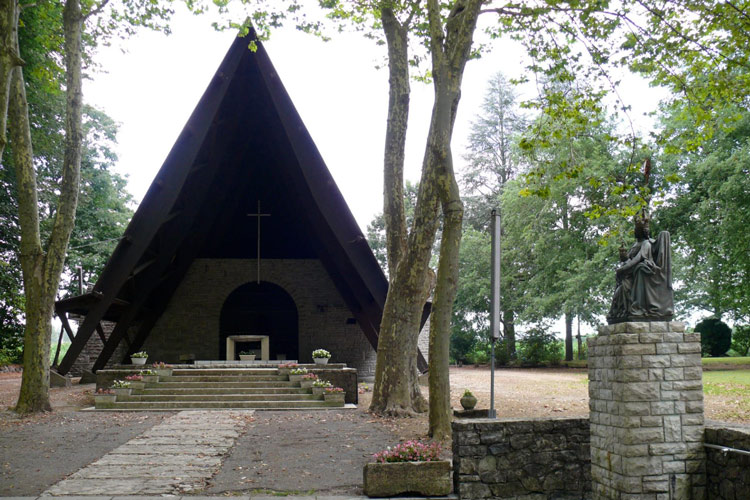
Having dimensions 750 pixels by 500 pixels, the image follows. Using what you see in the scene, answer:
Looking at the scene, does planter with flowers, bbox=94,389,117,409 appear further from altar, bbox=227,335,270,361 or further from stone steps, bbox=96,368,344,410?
altar, bbox=227,335,270,361

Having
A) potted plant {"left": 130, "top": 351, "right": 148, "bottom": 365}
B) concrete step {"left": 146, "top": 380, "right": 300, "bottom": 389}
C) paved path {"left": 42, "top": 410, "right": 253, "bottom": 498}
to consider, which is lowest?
paved path {"left": 42, "top": 410, "right": 253, "bottom": 498}

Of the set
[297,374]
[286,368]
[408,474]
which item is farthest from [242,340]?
[408,474]

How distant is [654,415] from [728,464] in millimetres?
664

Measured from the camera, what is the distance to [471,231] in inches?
1303

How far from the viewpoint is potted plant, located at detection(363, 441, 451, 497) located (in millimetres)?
6121

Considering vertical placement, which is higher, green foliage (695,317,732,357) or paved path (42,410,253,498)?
green foliage (695,317,732,357)

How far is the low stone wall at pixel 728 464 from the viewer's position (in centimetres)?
529

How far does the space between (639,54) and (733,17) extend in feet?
4.46

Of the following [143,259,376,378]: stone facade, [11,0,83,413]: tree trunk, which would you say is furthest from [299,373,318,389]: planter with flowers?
[143,259,376,378]: stone facade

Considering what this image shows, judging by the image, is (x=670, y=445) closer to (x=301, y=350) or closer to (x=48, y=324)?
(x=48, y=324)

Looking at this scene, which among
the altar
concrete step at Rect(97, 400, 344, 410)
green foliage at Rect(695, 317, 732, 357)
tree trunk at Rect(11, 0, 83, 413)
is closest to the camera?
tree trunk at Rect(11, 0, 83, 413)

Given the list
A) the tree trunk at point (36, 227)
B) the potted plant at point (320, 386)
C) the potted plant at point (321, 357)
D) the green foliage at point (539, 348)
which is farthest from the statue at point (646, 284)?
the green foliage at point (539, 348)

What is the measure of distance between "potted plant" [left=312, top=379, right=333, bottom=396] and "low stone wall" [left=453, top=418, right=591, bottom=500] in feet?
23.4

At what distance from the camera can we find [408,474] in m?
6.21
